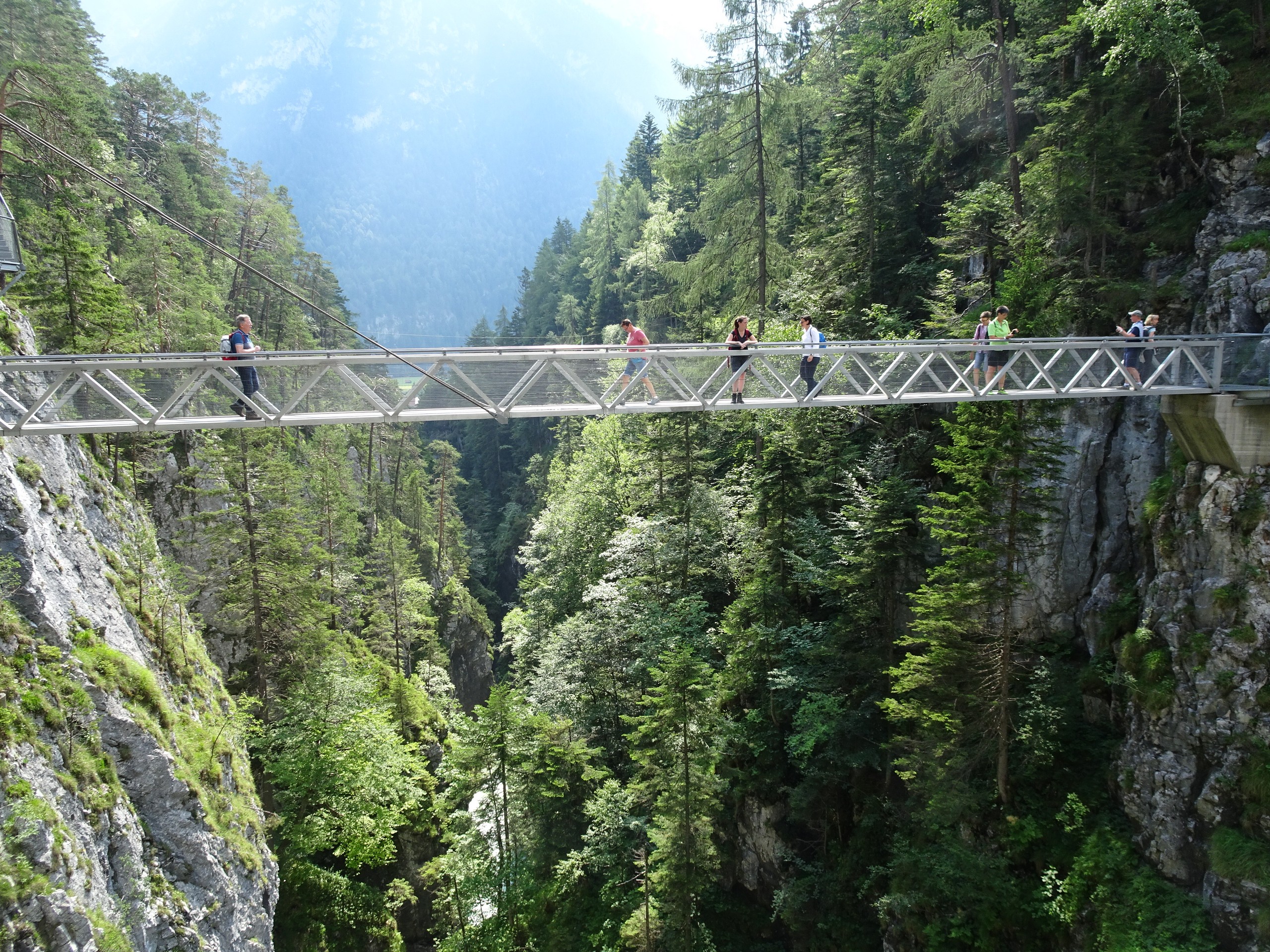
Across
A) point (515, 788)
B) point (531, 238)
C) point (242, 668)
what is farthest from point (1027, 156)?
point (531, 238)

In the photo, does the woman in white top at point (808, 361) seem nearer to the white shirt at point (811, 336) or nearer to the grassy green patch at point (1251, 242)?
the white shirt at point (811, 336)

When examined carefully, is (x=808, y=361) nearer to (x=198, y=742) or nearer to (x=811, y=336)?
(x=811, y=336)

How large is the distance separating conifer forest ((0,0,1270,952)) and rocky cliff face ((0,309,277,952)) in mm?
116

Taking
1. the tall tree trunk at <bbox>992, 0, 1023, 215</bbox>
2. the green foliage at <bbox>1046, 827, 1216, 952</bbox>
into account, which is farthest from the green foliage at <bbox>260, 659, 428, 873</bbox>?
the tall tree trunk at <bbox>992, 0, 1023, 215</bbox>

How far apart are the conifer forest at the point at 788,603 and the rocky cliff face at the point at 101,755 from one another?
0.12 meters

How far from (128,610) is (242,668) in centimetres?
1106

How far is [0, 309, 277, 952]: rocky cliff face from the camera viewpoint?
9094 millimetres

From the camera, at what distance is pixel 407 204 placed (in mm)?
181500

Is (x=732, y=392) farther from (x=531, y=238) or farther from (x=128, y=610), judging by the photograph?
(x=531, y=238)

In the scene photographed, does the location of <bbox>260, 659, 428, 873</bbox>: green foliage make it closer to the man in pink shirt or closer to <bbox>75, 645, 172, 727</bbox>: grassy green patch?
<bbox>75, 645, 172, 727</bbox>: grassy green patch

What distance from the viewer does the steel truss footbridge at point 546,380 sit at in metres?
9.41

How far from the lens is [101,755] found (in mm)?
10969

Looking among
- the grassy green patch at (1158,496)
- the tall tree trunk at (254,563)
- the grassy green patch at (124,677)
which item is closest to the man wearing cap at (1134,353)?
the grassy green patch at (1158,496)

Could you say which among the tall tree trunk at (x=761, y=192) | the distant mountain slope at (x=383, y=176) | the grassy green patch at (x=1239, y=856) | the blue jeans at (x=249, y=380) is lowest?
the grassy green patch at (x=1239, y=856)
